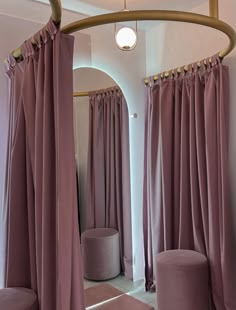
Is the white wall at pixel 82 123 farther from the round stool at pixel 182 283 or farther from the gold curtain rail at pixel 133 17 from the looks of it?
the gold curtain rail at pixel 133 17

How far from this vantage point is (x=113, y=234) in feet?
8.90

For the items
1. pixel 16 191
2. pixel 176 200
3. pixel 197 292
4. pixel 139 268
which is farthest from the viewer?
pixel 139 268

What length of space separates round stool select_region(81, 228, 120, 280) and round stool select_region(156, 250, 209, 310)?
1.59ft

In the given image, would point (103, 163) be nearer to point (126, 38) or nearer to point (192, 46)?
point (126, 38)

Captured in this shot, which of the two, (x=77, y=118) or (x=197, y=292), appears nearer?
(x=197, y=292)

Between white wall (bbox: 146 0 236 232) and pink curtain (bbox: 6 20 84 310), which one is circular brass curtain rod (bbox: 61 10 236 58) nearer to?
pink curtain (bbox: 6 20 84 310)

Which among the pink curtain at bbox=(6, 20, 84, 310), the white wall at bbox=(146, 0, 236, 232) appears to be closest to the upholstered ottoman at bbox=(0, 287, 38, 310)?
the pink curtain at bbox=(6, 20, 84, 310)

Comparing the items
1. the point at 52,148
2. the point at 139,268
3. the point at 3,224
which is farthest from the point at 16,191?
the point at 139,268

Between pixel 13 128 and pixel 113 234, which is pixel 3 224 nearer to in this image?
pixel 13 128

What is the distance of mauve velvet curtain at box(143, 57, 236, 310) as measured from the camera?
7.53 feet

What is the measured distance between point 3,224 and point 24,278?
350 millimetres

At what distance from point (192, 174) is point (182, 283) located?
31.5 inches

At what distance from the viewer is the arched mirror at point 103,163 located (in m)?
2.55

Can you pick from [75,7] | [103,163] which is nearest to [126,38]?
[75,7]
